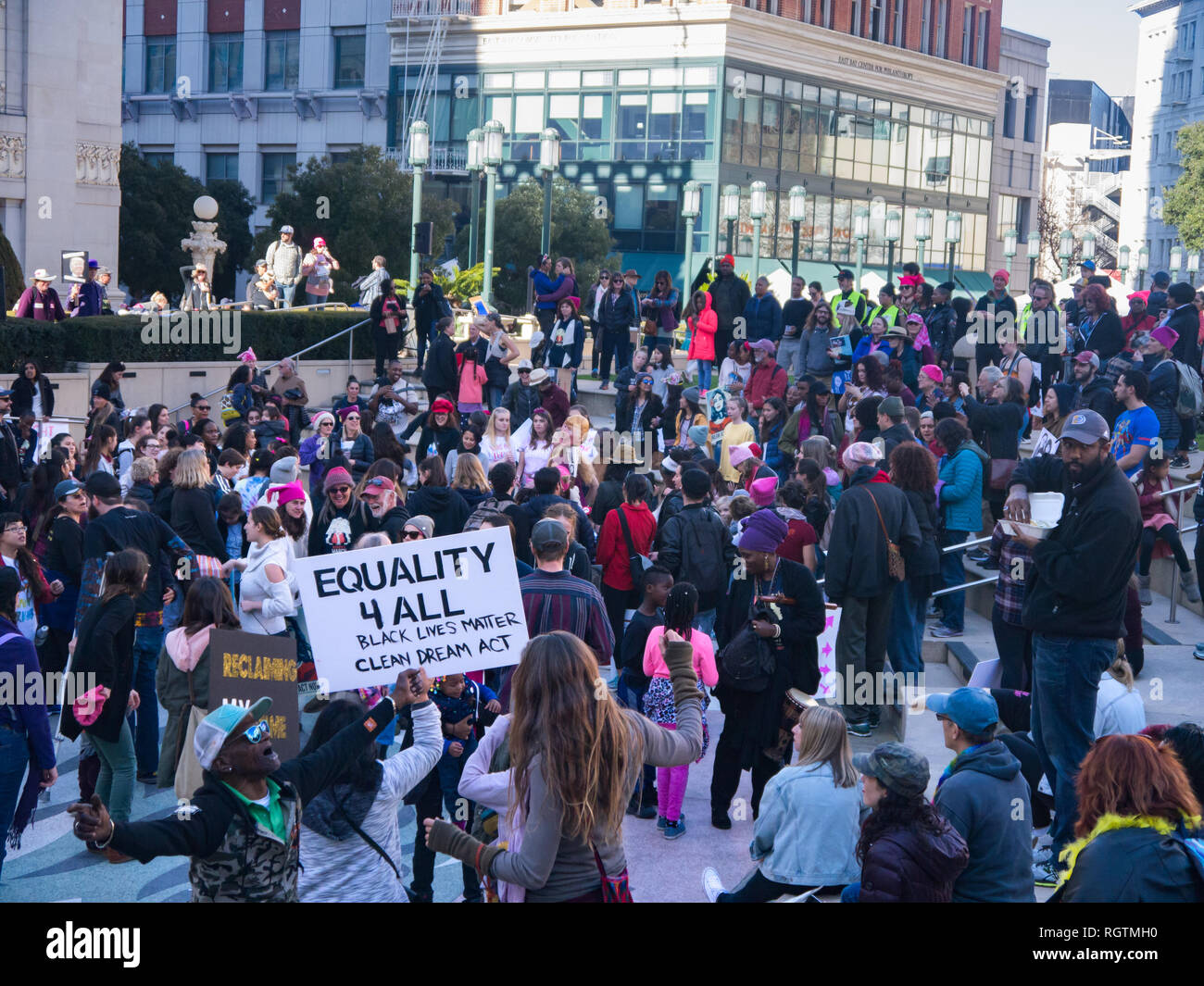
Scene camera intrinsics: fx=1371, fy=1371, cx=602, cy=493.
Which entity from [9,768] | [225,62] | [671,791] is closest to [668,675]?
[671,791]

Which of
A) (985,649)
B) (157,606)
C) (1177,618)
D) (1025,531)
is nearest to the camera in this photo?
(1025,531)

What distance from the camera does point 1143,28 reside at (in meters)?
100

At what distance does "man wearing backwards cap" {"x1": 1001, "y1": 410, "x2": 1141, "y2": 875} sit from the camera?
6.81 m

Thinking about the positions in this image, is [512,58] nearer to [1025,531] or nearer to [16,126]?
[16,126]

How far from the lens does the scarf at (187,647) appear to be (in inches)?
306

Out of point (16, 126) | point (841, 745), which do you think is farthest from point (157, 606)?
point (16, 126)

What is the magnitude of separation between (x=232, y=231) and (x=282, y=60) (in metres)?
10.4

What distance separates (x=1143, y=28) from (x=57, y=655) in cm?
10643

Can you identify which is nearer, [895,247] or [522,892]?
[522,892]

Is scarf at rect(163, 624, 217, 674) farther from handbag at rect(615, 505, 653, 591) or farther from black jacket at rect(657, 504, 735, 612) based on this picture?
handbag at rect(615, 505, 653, 591)

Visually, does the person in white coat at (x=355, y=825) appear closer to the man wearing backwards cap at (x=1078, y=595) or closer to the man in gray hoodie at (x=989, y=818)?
the man in gray hoodie at (x=989, y=818)

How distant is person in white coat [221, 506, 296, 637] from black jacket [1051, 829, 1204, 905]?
5.69 metres

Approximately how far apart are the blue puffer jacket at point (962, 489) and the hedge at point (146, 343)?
13232mm

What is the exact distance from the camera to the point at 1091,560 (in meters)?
6.81
